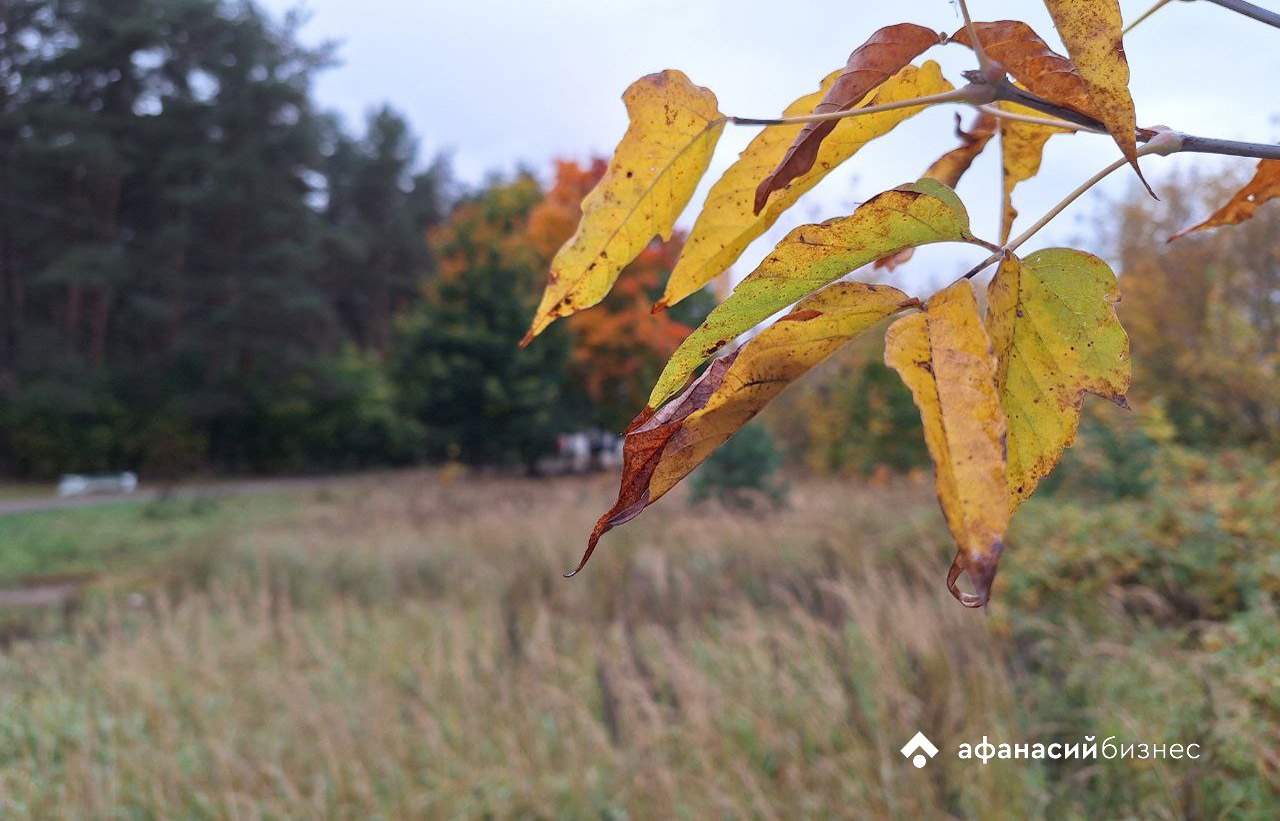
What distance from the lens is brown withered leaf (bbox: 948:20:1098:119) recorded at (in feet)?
1.02

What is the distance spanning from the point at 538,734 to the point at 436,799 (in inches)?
16.6

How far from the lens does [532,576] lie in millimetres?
4988

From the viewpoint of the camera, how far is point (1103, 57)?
281 millimetres

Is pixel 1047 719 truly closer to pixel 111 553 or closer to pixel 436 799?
pixel 436 799

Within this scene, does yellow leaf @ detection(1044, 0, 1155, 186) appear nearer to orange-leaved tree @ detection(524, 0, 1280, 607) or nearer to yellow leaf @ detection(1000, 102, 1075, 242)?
orange-leaved tree @ detection(524, 0, 1280, 607)

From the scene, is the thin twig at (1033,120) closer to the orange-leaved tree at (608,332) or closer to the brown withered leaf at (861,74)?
the brown withered leaf at (861,74)

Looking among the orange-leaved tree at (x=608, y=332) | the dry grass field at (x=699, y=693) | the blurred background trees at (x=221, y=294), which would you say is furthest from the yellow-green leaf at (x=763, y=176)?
the blurred background trees at (x=221, y=294)

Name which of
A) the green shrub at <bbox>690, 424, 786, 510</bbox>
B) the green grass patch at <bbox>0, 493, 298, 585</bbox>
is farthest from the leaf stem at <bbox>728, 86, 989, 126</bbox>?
the green grass patch at <bbox>0, 493, 298, 585</bbox>

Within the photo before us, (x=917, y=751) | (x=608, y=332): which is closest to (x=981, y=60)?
(x=917, y=751)

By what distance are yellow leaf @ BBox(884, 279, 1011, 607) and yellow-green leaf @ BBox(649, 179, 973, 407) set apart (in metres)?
0.03

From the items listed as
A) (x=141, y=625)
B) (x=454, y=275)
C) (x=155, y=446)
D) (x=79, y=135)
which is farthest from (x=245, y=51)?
(x=141, y=625)

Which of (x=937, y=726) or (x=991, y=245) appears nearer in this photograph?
(x=991, y=245)

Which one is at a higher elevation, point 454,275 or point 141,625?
point 454,275

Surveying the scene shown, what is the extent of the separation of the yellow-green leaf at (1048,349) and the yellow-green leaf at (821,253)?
0.04 m
